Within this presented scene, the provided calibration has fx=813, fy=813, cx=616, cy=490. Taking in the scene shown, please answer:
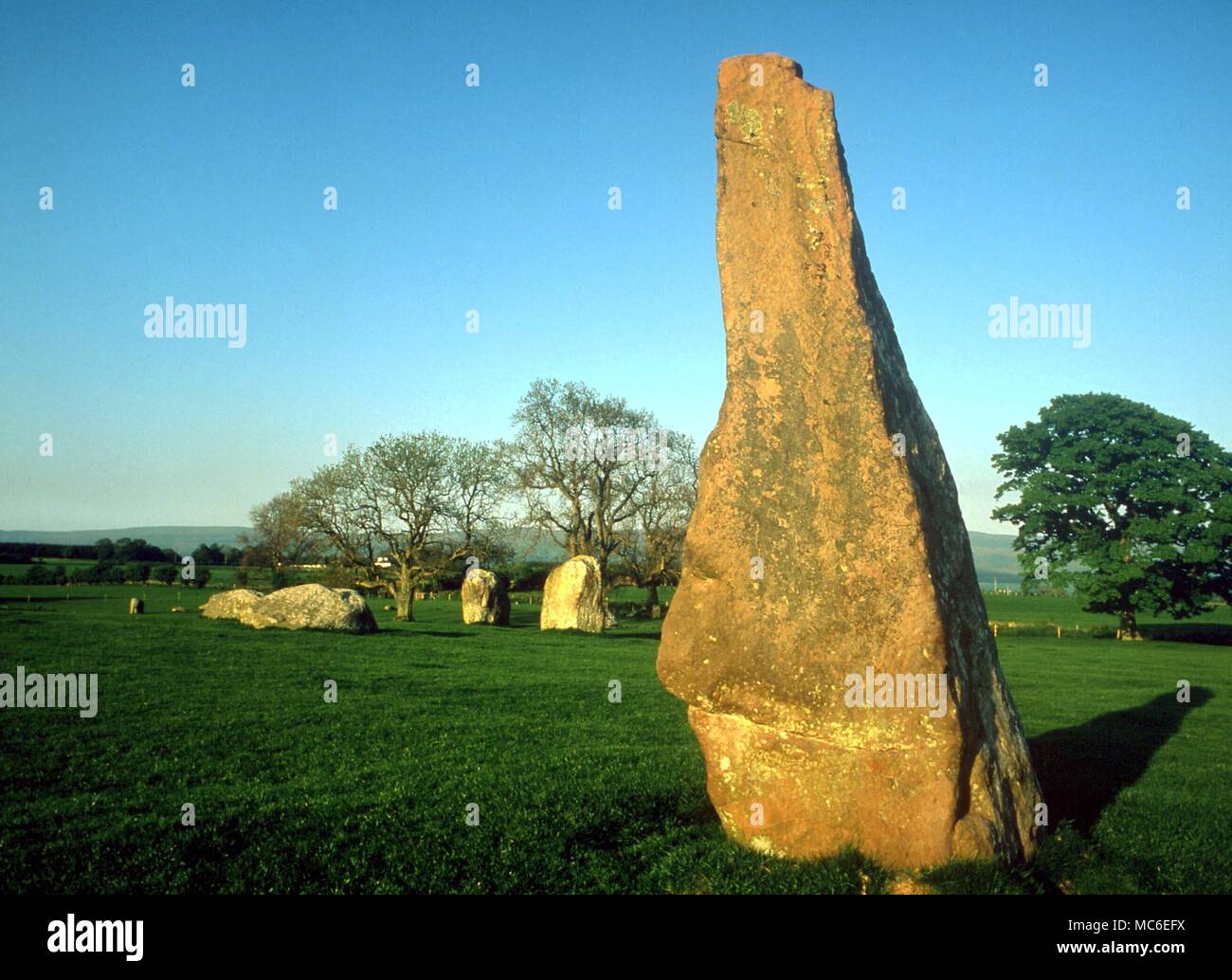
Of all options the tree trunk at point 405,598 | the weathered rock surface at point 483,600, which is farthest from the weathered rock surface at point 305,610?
the weathered rock surface at point 483,600

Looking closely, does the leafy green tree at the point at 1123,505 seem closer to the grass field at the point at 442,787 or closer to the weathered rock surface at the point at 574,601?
the weathered rock surface at the point at 574,601

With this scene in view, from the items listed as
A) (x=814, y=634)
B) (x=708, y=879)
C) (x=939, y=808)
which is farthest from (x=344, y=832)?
(x=939, y=808)

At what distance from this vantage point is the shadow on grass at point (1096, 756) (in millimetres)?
9844

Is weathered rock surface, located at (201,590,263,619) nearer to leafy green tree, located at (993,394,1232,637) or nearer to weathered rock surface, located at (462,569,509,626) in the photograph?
weathered rock surface, located at (462,569,509,626)

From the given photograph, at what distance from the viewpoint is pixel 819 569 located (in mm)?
7266

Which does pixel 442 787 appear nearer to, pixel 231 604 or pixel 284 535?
pixel 231 604

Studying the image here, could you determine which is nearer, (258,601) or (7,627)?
(7,627)

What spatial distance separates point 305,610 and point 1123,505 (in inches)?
1790

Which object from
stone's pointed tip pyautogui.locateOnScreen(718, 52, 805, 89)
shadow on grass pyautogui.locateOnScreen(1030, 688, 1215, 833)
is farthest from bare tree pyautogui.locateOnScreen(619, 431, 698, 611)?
stone's pointed tip pyautogui.locateOnScreen(718, 52, 805, 89)

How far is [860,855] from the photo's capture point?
23.0ft

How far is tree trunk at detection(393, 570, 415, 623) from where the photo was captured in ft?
136

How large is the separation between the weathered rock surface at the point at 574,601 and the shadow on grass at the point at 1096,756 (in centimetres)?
2345

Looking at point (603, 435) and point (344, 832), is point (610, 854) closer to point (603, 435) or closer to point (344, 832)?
point (344, 832)

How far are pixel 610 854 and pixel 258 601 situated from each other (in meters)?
25.7
